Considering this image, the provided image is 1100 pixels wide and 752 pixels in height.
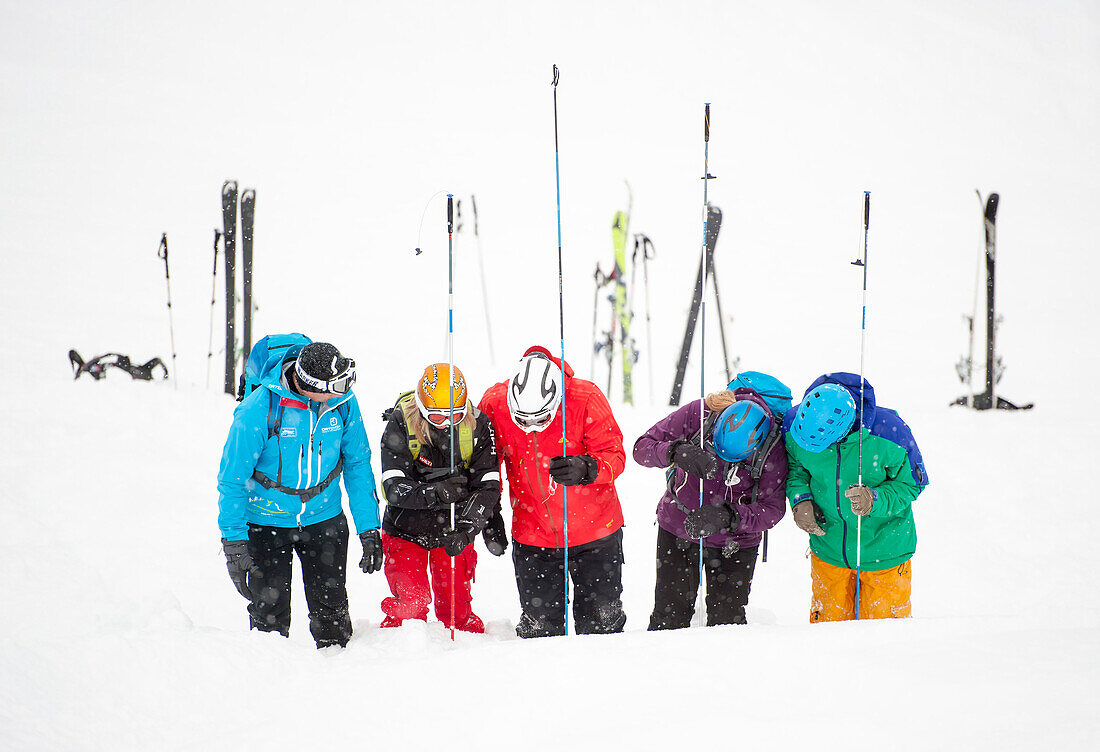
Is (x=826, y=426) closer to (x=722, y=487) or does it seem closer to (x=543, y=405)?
(x=722, y=487)

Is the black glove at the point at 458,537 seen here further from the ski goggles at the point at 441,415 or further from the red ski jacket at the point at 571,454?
the ski goggles at the point at 441,415

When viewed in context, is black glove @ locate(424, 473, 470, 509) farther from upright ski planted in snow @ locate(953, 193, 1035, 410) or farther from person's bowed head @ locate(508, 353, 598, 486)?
upright ski planted in snow @ locate(953, 193, 1035, 410)

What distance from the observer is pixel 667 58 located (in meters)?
18.8

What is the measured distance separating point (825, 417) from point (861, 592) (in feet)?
2.88

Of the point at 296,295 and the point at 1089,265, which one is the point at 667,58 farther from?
the point at 296,295

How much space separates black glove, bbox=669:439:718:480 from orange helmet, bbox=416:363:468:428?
1035mm

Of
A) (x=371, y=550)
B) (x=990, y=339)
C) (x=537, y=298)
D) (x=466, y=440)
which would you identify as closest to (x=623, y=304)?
(x=990, y=339)

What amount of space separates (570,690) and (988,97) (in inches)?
743

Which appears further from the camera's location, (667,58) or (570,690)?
(667,58)

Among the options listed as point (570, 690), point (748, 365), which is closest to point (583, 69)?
point (748, 365)

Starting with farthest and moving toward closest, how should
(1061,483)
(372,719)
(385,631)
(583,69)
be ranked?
(583,69) < (1061,483) < (385,631) < (372,719)

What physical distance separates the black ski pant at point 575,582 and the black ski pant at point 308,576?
0.88 meters

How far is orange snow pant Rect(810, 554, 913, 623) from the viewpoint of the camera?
10.9 ft

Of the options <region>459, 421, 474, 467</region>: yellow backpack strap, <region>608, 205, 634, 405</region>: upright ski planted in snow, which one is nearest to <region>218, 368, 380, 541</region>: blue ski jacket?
<region>459, 421, 474, 467</region>: yellow backpack strap
